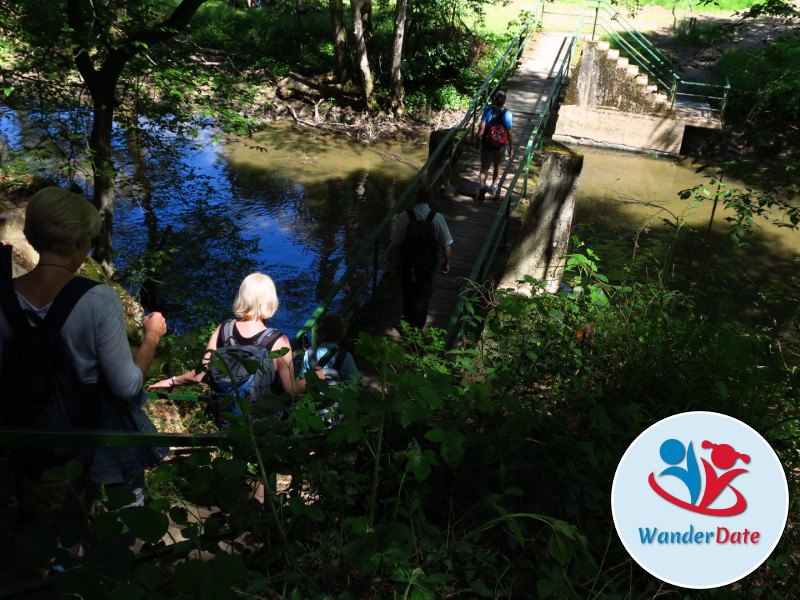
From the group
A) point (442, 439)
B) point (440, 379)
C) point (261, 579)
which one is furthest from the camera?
point (440, 379)

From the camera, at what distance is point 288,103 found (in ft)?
69.8

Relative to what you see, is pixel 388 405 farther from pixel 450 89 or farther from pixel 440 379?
pixel 450 89

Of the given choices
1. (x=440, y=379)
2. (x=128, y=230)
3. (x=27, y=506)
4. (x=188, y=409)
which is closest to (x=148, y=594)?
(x=440, y=379)

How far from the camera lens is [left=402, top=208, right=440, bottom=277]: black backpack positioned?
6051mm

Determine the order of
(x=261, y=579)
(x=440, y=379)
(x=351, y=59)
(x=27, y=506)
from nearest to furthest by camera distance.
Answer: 1. (x=261, y=579)
2. (x=440, y=379)
3. (x=27, y=506)
4. (x=351, y=59)

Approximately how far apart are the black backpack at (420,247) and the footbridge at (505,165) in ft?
1.34

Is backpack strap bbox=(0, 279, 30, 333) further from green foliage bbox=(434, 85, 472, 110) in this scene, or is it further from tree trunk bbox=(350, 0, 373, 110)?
green foliage bbox=(434, 85, 472, 110)

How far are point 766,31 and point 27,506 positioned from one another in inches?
1045

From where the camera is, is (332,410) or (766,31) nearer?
(332,410)

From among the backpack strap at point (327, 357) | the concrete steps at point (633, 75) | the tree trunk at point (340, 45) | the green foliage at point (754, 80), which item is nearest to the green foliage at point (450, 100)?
the tree trunk at point (340, 45)

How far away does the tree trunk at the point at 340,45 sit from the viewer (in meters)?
19.8

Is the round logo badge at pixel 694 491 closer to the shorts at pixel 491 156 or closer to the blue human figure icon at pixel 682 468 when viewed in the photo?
the blue human figure icon at pixel 682 468

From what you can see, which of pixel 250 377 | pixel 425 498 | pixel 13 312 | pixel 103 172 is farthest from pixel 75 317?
pixel 103 172

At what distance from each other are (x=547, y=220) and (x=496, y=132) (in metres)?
2.66
